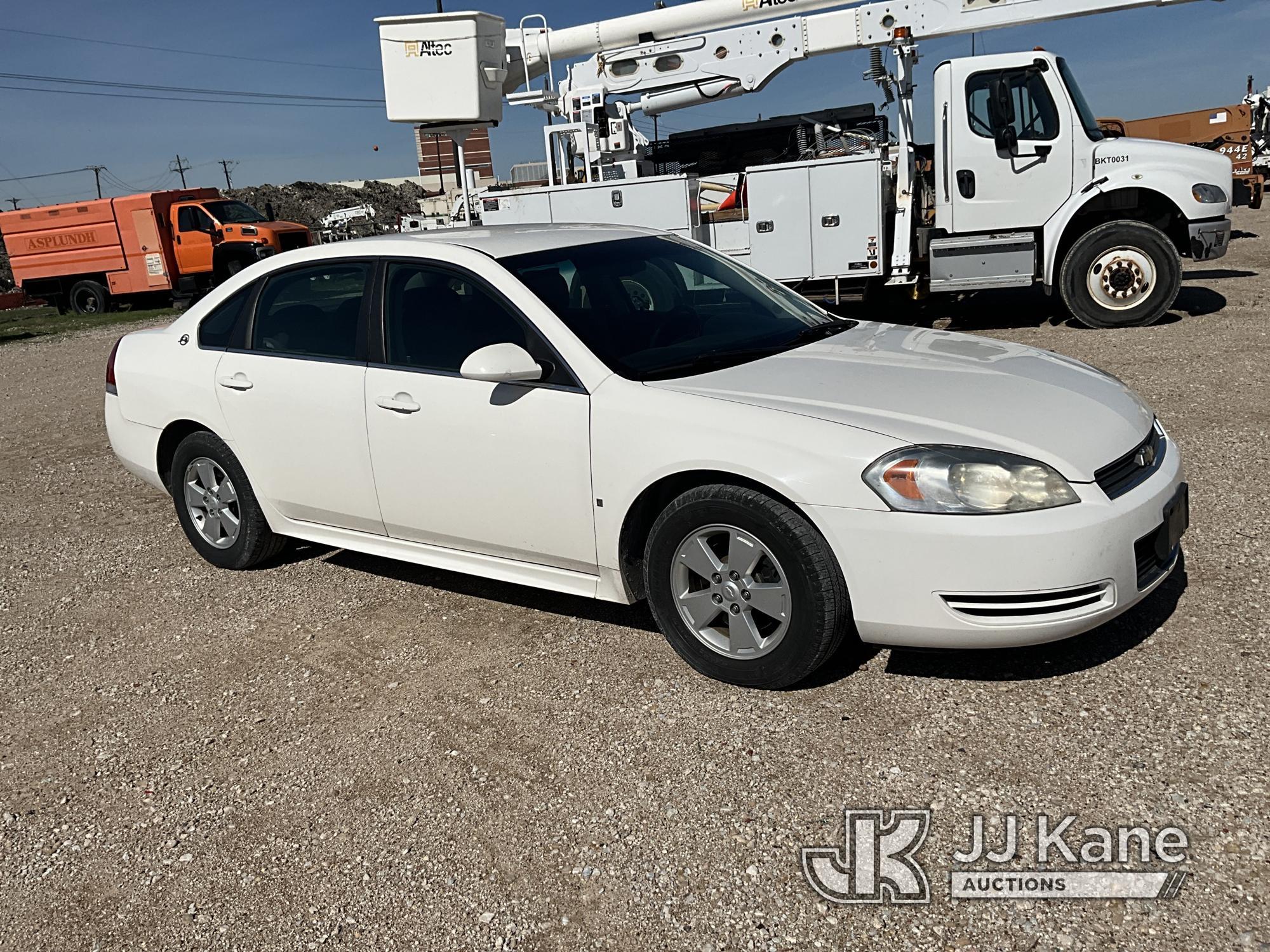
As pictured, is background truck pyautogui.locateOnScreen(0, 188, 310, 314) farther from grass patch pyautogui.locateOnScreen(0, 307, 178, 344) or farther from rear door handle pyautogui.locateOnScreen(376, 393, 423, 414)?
rear door handle pyautogui.locateOnScreen(376, 393, 423, 414)

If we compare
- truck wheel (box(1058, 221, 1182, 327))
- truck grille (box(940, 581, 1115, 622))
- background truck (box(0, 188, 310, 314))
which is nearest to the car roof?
truck grille (box(940, 581, 1115, 622))

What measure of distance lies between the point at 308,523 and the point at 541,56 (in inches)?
404

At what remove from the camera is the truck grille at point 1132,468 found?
341cm

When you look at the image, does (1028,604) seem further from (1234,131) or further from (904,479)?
(1234,131)

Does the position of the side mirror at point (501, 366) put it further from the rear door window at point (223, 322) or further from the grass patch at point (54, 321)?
the grass patch at point (54, 321)

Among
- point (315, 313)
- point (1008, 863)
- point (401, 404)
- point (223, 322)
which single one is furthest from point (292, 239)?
point (1008, 863)

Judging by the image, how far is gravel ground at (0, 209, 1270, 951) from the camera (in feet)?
9.02

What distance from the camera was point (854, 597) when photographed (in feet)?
11.2

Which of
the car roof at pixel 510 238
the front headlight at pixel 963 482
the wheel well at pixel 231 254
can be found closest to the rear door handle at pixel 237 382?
the car roof at pixel 510 238

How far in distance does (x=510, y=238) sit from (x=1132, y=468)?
265 cm

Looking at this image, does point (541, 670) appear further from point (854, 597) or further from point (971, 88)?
point (971, 88)

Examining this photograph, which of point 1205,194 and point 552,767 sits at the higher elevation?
point 1205,194

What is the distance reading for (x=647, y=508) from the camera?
12.6 ft

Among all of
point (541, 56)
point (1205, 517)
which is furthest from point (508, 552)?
point (541, 56)
